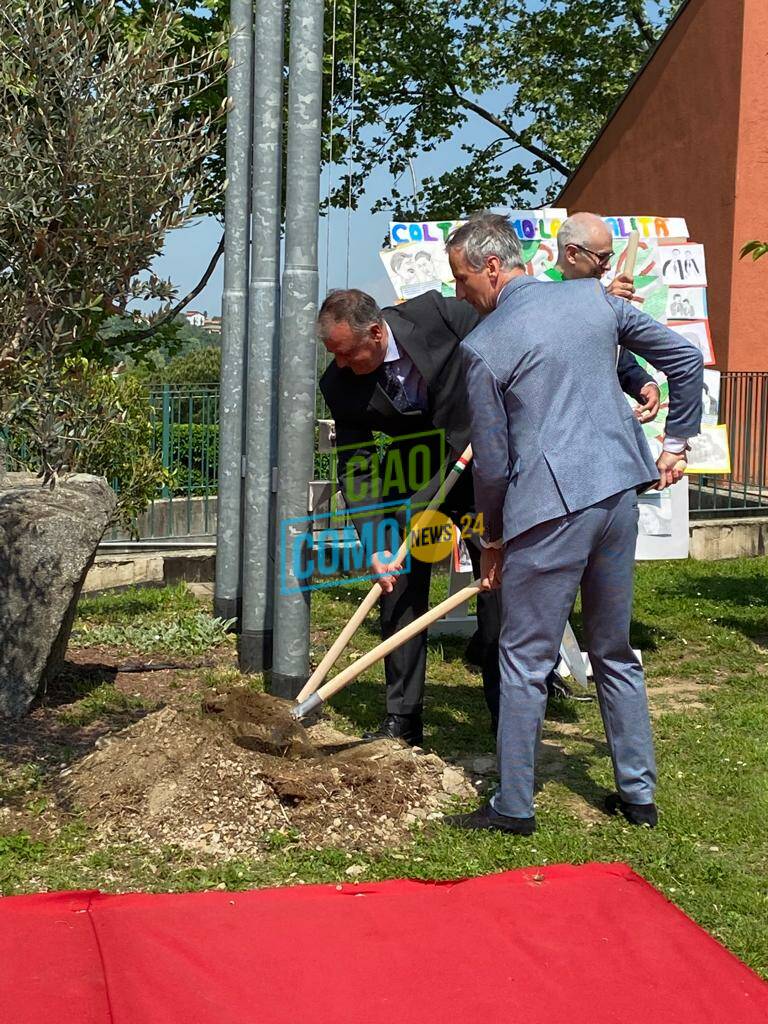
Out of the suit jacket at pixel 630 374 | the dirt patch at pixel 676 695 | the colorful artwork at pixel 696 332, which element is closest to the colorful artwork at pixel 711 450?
the colorful artwork at pixel 696 332

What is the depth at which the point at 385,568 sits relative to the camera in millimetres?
5352

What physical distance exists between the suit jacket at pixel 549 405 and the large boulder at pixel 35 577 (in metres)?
2.40

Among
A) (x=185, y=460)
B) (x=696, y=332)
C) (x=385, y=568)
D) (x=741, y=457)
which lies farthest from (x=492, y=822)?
(x=741, y=457)

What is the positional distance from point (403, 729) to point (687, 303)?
3840 mm

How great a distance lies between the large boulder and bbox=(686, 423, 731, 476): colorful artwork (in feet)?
14.3

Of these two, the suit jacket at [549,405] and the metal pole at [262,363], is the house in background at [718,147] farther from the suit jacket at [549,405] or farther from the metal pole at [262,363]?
the suit jacket at [549,405]

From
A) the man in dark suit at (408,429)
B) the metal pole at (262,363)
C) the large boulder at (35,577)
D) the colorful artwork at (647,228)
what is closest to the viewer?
the man in dark suit at (408,429)

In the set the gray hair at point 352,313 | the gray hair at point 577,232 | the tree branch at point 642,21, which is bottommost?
the gray hair at point 352,313

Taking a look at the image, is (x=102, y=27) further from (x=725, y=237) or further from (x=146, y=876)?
(x=725, y=237)

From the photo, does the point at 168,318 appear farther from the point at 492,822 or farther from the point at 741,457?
the point at 741,457

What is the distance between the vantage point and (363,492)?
5.54 m

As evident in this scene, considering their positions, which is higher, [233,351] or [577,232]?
[577,232]

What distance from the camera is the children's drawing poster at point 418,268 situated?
7.64 m

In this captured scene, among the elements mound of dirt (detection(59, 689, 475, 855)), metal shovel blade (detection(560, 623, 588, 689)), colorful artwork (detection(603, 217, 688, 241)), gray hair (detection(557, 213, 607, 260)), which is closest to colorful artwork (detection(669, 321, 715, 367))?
colorful artwork (detection(603, 217, 688, 241))
